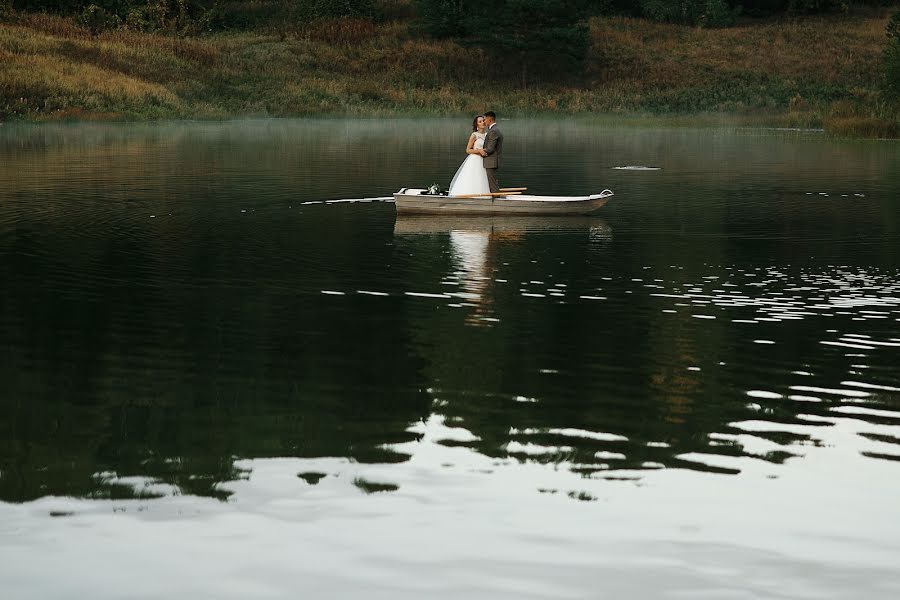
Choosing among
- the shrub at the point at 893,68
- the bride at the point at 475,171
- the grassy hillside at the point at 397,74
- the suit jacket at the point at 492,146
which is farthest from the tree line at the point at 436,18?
the suit jacket at the point at 492,146

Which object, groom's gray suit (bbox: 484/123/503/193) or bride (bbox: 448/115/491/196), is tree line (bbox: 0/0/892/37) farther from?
bride (bbox: 448/115/491/196)

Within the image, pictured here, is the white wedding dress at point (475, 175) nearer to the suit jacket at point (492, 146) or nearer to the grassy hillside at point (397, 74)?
the suit jacket at point (492, 146)

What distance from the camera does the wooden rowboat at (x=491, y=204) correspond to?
2766cm

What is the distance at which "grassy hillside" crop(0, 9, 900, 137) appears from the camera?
73625 millimetres

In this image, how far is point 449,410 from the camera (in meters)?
11.4

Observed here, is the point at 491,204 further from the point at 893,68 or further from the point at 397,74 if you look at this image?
the point at 397,74

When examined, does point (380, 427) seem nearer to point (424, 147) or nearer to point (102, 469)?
point (102, 469)

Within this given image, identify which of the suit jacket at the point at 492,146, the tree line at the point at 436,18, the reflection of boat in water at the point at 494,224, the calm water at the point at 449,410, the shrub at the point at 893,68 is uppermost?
the tree line at the point at 436,18

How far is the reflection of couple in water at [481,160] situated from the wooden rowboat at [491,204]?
1.58 ft

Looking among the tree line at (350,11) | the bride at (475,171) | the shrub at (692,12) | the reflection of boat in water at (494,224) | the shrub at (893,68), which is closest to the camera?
the reflection of boat in water at (494,224)

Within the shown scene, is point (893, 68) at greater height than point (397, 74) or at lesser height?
greater

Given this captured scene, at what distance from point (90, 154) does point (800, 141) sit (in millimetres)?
29316

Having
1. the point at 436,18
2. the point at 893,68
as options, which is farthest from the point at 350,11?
the point at 893,68

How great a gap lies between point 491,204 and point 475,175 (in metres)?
0.84
